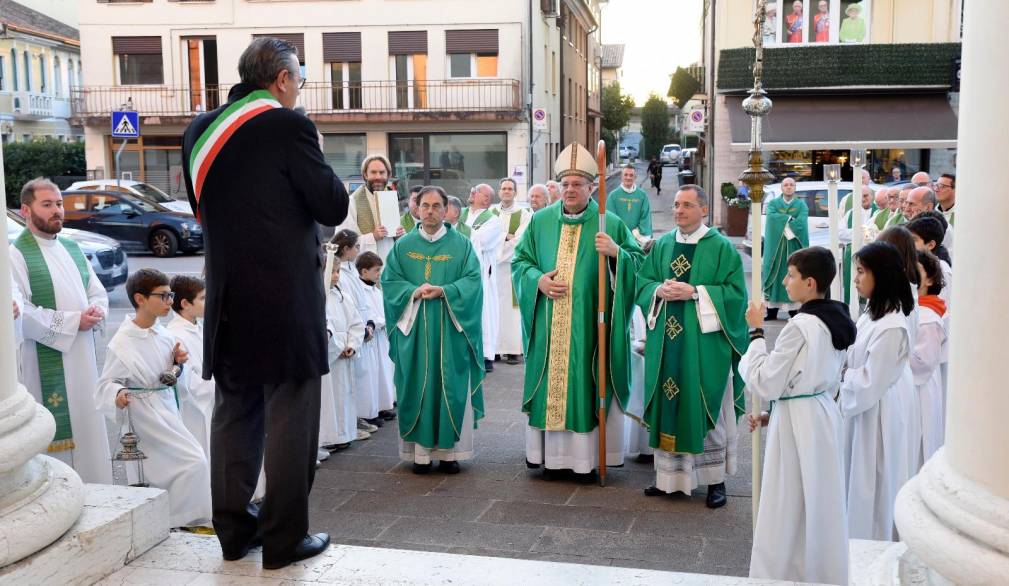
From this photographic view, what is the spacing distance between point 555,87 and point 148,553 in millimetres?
33660

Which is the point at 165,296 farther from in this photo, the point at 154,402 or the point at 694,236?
the point at 694,236

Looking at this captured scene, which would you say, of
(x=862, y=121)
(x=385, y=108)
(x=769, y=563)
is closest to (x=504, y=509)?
(x=769, y=563)

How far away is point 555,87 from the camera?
119ft

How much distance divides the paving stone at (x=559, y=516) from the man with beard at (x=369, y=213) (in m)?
3.88

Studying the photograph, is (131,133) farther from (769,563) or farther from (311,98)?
(769,563)

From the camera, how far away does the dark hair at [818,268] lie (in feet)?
14.2

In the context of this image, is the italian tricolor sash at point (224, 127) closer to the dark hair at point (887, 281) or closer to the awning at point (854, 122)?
the dark hair at point (887, 281)

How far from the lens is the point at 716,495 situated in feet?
19.8

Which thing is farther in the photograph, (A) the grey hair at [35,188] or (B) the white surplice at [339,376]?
(B) the white surplice at [339,376]

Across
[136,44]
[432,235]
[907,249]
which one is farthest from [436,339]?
[136,44]

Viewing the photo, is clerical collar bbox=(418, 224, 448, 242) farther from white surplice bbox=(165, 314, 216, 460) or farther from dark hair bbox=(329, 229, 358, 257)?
white surplice bbox=(165, 314, 216, 460)

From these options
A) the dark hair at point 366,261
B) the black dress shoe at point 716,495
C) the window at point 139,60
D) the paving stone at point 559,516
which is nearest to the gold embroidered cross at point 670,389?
the black dress shoe at point 716,495

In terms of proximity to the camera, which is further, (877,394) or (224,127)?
(877,394)

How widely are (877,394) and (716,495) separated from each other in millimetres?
1644
